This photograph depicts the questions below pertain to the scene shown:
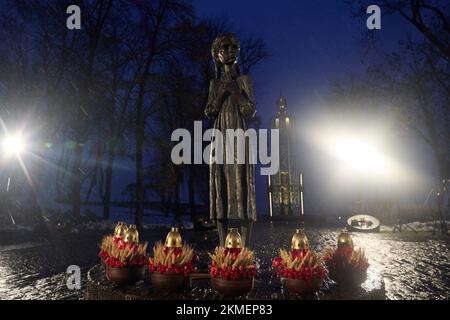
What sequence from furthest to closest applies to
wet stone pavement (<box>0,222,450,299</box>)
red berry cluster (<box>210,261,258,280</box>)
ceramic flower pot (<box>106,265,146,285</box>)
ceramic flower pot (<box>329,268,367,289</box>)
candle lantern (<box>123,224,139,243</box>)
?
wet stone pavement (<box>0,222,450,299</box>) → candle lantern (<box>123,224,139,243</box>) → ceramic flower pot (<box>106,265,146,285</box>) → ceramic flower pot (<box>329,268,367,289</box>) → red berry cluster (<box>210,261,258,280</box>)

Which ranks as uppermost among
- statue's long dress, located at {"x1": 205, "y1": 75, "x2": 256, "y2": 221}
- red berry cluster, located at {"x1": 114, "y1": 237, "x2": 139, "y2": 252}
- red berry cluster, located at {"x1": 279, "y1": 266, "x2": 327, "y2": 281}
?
statue's long dress, located at {"x1": 205, "y1": 75, "x2": 256, "y2": 221}

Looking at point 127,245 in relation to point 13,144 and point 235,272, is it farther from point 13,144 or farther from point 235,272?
point 13,144

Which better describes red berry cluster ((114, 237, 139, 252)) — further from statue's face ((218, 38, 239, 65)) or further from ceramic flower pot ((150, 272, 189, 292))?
statue's face ((218, 38, 239, 65))

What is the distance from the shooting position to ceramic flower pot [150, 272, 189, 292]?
182 inches

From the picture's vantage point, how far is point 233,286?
435 centimetres

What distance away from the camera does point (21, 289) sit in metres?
6.78

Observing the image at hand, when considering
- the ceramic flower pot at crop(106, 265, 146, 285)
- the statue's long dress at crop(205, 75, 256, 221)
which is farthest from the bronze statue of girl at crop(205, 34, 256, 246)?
the ceramic flower pot at crop(106, 265, 146, 285)

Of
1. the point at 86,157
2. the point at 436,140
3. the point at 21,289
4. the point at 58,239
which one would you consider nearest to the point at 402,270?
the point at 21,289

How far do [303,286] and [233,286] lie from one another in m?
0.85

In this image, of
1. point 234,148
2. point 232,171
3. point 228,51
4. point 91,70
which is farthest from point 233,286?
point 91,70

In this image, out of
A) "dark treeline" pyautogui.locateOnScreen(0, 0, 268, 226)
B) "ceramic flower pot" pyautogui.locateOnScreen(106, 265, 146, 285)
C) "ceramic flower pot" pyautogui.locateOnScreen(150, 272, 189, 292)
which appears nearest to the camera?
"ceramic flower pot" pyautogui.locateOnScreen(150, 272, 189, 292)

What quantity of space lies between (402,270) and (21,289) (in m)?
8.13
